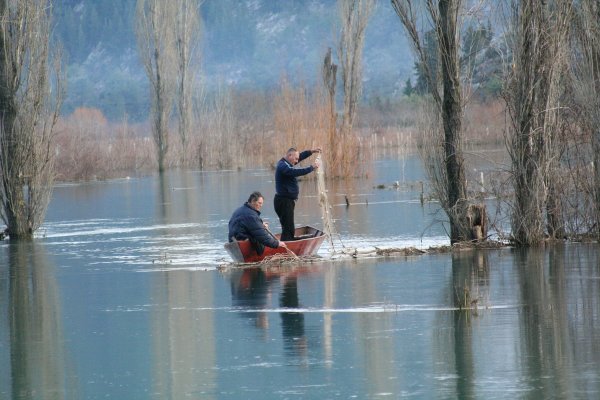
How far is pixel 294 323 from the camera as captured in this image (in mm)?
13328

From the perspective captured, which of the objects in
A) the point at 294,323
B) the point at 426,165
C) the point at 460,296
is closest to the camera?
the point at 294,323

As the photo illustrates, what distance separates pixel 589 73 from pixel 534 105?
3.02 ft

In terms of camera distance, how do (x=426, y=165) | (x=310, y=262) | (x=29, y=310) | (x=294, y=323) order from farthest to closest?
1. (x=426, y=165)
2. (x=310, y=262)
3. (x=29, y=310)
4. (x=294, y=323)

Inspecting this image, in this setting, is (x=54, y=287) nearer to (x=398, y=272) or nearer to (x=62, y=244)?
(x=398, y=272)

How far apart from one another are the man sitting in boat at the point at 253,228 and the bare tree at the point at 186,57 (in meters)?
49.4

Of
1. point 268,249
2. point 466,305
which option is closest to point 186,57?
point 268,249

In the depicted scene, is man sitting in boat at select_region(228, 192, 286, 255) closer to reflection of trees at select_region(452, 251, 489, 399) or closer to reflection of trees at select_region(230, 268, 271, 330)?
reflection of trees at select_region(230, 268, 271, 330)

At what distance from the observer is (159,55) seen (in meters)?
66.6

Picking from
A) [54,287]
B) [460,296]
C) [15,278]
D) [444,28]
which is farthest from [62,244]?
[460,296]

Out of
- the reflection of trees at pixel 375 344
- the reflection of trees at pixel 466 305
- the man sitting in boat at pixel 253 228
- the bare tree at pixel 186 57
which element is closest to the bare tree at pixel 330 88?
the reflection of trees at pixel 466 305

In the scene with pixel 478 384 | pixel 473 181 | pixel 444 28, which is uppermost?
pixel 444 28

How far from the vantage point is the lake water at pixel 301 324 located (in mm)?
10508

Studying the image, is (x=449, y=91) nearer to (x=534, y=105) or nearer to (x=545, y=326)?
(x=534, y=105)

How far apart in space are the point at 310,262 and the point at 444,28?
4.17 metres
